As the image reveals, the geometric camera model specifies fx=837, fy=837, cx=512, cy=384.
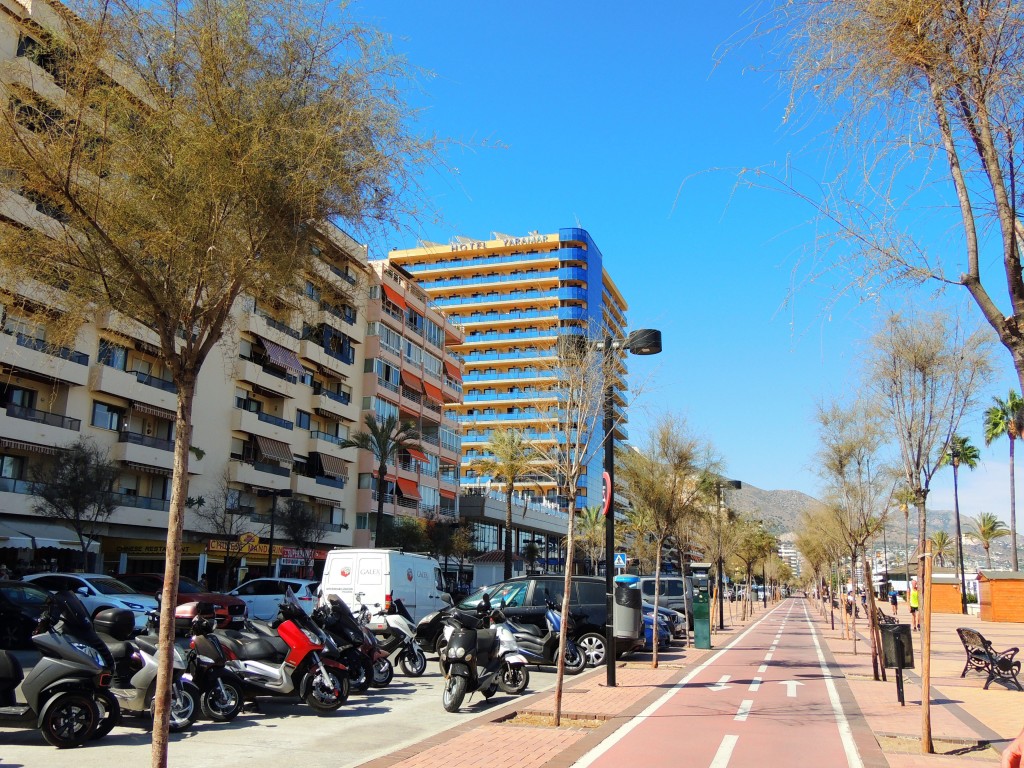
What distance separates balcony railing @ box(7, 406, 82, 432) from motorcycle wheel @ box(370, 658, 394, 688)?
24763 millimetres

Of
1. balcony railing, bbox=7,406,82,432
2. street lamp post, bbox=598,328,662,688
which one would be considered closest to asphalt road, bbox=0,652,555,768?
street lamp post, bbox=598,328,662,688

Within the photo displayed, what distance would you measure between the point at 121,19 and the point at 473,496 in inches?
2566

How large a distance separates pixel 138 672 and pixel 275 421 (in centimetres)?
4060

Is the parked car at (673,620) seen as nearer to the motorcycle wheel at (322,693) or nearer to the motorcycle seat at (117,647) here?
the motorcycle wheel at (322,693)

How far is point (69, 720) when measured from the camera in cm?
855

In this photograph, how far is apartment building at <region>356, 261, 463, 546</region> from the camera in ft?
190

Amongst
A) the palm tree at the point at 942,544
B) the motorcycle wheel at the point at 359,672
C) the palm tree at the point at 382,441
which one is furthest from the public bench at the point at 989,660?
the palm tree at the point at 942,544

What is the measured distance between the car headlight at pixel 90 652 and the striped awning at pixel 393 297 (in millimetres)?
50835

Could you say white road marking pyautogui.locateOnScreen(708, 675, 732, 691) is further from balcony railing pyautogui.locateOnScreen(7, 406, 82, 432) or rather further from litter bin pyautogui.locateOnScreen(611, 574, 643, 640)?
balcony railing pyautogui.locateOnScreen(7, 406, 82, 432)

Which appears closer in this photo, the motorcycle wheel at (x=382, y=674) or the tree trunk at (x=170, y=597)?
the tree trunk at (x=170, y=597)

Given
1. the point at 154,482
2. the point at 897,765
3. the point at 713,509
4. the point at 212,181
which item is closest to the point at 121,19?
the point at 212,181

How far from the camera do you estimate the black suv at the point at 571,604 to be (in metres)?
18.2

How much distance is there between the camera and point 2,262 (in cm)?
625

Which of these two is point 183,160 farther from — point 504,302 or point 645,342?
point 504,302
